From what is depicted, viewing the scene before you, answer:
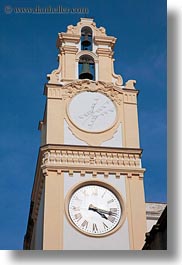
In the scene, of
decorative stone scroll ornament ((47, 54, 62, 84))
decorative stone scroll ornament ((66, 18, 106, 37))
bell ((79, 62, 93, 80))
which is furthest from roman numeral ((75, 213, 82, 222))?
decorative stone scroll ornament ((66, 18, 106, 37))

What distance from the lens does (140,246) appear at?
654 centimetres

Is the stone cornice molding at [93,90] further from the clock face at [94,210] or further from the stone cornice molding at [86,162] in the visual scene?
the clock face at [94,210]

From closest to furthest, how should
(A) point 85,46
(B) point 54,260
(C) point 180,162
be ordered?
(B) point 54,260 < (C) point 180,162 < (A) point 85,46

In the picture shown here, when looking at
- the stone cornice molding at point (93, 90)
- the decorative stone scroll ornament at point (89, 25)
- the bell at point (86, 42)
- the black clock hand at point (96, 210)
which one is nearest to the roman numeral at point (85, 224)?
the black clock hand at point (96, 210)

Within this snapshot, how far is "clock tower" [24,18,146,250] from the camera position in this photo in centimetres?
660

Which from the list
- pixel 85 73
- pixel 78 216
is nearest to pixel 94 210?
pixel 78 216

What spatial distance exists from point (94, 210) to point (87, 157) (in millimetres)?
599

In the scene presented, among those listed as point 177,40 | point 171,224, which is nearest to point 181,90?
point 177,40

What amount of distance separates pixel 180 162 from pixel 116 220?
1.11 metres

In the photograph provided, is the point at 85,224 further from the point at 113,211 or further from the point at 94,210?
the point at 113,211

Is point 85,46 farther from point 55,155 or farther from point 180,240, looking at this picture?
point 180,240

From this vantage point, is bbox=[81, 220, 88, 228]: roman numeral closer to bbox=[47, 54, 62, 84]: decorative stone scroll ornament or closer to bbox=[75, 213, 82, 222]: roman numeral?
bbox=[75, 213, 82, 222]: roman numeral

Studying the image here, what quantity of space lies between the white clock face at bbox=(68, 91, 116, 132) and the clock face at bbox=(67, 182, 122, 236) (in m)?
0.64

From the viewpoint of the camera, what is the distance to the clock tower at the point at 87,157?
21.7ft
